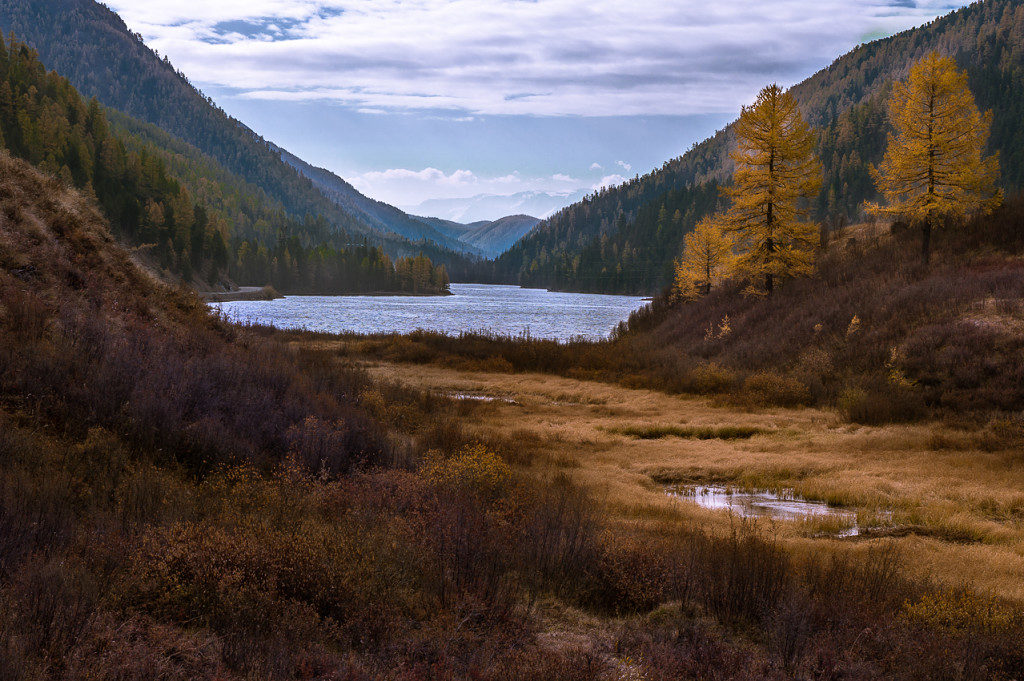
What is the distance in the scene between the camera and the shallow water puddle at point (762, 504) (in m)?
10.1

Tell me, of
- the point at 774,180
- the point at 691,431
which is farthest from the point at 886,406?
the point at 774,180

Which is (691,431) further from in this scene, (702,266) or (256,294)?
(256,294)

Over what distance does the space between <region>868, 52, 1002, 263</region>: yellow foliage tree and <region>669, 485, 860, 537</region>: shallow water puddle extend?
838 inches

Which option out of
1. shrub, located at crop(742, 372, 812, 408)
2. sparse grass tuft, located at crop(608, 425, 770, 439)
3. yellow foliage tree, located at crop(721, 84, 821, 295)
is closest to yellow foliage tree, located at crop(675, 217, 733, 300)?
yellow foliage tree, located at crop(721, 84, 821, 295)

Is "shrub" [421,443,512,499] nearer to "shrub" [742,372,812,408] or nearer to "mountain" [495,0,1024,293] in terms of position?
"shrub" [742,372,812,408]

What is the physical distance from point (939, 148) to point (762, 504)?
2514 centimetres

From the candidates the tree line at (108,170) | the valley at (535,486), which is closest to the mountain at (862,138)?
the valley at (535,486)

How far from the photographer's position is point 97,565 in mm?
4449

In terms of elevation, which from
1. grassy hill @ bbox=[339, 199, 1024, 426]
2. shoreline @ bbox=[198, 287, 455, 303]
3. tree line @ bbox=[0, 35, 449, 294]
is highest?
tree line @ bbox=[0, 35, 449, 294]

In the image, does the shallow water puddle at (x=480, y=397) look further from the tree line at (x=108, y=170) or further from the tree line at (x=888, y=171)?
the tree line at (x=108, y=170)

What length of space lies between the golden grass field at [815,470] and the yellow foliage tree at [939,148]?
15.1 m

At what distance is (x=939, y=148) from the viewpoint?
27641mm

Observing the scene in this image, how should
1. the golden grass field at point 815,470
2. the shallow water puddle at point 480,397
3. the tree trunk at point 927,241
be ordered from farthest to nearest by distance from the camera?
the tree trunk at point 927,241, the shallow water puddle at point 480,397, the golden grass field at point 815,470

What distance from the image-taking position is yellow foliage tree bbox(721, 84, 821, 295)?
31.8m
